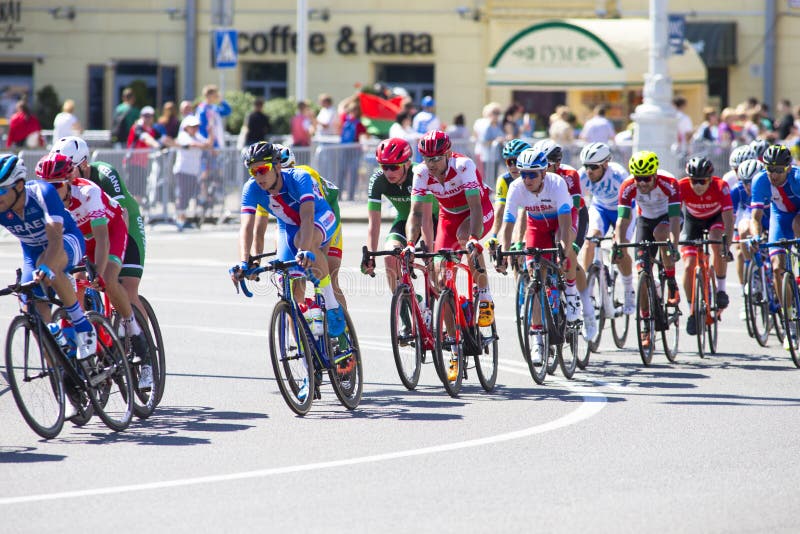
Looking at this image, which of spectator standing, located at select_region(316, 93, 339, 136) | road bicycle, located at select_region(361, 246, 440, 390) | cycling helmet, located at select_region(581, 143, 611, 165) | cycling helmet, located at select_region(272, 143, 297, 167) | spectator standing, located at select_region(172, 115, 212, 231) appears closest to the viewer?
cycling helmet, located at select_region(272, 143, 297, 167)

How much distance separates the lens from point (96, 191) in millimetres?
9445

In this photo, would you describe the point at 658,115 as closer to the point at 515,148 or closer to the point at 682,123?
the point at 682,123

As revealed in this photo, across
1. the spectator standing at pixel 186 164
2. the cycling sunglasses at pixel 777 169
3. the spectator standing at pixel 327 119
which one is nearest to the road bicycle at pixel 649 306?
the cycling sunglasses at pixel 777 169

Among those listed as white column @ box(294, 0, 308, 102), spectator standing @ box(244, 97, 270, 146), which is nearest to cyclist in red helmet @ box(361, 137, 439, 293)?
spectator standing @ box(244, 97, 270, 146)

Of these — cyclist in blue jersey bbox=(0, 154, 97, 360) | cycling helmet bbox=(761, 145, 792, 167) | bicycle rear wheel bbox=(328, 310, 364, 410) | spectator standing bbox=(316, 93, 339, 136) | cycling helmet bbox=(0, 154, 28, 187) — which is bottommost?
bicycle rear wheel bbox=(328, 310, 364, 410)

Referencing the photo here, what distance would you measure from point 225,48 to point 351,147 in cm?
305

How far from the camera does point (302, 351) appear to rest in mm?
9594

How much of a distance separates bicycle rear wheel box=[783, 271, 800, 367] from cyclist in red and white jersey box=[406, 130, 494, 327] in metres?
2.63

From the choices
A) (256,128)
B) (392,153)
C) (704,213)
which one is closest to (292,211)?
(392,153)

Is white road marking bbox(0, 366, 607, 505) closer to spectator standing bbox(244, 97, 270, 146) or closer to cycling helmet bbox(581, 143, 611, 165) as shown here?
cycling helmet bbox(581, 143, 611, 165)

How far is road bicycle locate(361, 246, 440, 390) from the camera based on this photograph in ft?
33.5

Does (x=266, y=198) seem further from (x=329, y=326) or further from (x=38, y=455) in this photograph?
(x=38, y=455)

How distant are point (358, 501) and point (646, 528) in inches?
55.7

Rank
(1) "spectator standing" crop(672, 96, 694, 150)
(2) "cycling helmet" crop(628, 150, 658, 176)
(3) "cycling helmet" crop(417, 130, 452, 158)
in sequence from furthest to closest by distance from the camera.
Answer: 1. (1) "spectator standing" crop(672, 96, 694, 150)
2. (2) "cycling helmet" crop(628, 150, 658, 176)
3. (3) "cycling helmet" crop(417, 130, 452, 158)
